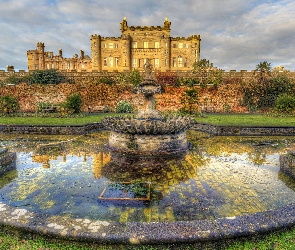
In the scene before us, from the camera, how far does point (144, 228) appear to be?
342 centimetres

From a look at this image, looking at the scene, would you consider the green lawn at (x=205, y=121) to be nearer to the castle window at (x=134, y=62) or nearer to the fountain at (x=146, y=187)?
the fountain at (x=146, y=187)

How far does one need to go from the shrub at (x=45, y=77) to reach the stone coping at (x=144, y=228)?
37.3 meters

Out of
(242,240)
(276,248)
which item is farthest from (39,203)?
(276,248)

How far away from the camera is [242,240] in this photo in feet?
11.4

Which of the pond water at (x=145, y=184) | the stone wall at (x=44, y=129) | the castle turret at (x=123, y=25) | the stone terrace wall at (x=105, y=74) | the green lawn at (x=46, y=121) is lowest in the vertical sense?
the pond water at (x=145, y=184)

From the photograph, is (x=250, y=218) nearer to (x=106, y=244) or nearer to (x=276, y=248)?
(x=276, y=248)

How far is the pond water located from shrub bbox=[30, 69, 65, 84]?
29778 mm

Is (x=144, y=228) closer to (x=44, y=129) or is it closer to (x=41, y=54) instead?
(x=44, y=129)

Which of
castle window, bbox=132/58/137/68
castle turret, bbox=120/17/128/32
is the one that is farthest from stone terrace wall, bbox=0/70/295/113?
castle turret, bbox=120/17/128/32

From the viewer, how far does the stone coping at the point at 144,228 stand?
325 centimetres

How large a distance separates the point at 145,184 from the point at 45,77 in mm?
36143

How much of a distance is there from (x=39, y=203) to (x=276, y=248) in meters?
4.38

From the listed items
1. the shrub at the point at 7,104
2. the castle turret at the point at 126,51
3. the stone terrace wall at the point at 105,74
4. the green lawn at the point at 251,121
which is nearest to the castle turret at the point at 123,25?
the castle turret at the point at 126,51

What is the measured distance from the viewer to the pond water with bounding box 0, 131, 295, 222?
5.04 metres
